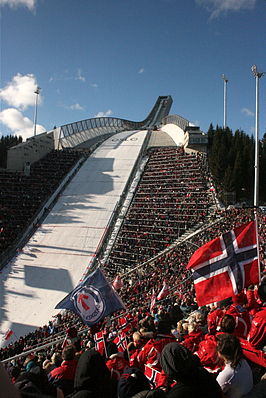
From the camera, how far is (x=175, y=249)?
24750 mm

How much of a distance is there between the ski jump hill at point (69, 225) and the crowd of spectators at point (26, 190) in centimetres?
156

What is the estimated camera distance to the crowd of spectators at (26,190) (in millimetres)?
33869

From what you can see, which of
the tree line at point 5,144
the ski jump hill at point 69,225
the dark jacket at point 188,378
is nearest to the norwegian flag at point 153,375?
the dark jacket at point 188,378

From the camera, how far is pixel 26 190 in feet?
138

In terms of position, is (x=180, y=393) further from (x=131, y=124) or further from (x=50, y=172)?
(x=131, y=124)

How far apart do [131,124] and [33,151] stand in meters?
47.9

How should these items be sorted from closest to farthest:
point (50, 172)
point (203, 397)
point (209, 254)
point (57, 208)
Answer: point (203, 397) → point (209, 254) → point (57, 208) → point (50, 172)

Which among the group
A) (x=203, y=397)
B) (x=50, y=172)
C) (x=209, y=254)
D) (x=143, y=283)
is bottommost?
(x=143, y=283)

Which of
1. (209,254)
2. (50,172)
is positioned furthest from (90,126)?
(209,254)

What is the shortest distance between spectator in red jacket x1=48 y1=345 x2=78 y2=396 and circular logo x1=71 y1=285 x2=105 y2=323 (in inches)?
127

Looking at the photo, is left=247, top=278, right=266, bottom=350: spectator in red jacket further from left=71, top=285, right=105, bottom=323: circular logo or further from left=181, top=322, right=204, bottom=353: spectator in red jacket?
left=71, top=285, right=105, bottom=323: circular logo

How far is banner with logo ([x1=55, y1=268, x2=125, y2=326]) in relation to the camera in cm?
745

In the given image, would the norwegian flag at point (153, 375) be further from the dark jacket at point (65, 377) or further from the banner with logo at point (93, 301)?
the banner with logo at point (93, 301)

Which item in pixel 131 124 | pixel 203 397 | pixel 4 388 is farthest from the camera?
pixel 131 124
